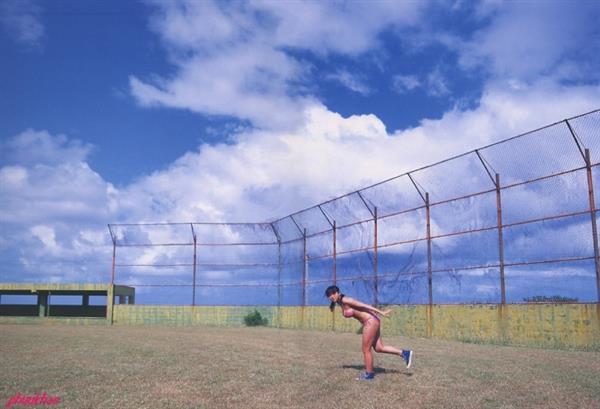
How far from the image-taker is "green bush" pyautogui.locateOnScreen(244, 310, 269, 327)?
3422cm

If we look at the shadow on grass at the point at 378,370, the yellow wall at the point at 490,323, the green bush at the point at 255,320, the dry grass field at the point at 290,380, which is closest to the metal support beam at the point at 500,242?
the yellow wall at the point at 490,323

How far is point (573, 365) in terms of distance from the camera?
11.7 meters

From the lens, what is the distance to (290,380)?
8.87 m

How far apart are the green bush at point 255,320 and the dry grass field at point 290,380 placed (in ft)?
69.0

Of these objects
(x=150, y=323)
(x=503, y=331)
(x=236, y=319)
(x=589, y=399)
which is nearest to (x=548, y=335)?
(x=503, y=331)

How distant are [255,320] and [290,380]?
85.0 ft

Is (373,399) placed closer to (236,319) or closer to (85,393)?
(85,393)

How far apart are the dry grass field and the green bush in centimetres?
2104

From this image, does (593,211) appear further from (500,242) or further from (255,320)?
(255,320)

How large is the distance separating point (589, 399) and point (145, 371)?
623cm

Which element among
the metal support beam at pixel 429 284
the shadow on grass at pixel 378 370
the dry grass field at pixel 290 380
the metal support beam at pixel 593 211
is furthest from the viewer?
the metal support beam at pixel 429 284

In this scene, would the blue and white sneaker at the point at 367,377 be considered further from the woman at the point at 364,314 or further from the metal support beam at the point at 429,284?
the metal support beam at the point at 429,284

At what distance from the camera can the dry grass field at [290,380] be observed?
284 inches

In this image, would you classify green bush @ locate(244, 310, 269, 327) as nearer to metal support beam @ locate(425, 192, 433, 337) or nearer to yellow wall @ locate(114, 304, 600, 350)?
yellow wall @ locate(114, 304, 600, 350)
